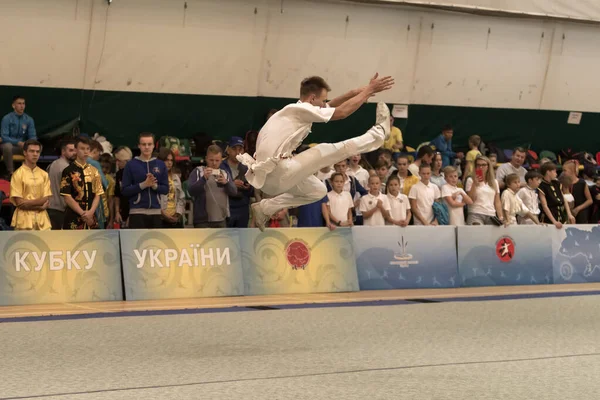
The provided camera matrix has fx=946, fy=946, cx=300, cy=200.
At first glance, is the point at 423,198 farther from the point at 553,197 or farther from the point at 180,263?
the point at 180,263

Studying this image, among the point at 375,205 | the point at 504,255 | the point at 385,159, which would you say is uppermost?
the point at 385,159

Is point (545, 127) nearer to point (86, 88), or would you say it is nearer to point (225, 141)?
point (225, 141)

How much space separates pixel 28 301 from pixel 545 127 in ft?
49.0

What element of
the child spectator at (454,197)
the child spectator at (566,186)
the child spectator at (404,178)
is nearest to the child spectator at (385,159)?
the child spectator at (404,178)

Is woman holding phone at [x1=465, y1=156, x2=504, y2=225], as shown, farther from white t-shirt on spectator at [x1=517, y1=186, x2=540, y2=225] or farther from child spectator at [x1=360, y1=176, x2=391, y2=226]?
child spectator at [x1=360, y1=176, x2=391, y2=226]

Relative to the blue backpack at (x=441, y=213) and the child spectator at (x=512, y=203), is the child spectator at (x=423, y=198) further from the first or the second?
the child spectator at (x=512, y=203)

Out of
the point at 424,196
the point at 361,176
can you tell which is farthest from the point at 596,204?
the point at 361,176

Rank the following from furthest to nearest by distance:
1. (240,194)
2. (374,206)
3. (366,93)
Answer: (374,206)
(240,194)
(366,93)

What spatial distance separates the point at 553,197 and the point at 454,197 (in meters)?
2.30

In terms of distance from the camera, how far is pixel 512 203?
1608 centimetres

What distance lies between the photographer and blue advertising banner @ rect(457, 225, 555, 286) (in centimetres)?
1528

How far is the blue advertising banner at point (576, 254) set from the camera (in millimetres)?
16094

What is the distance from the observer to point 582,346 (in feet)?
31.8

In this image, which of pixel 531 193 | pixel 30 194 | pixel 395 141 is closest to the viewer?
pixel 30 194
